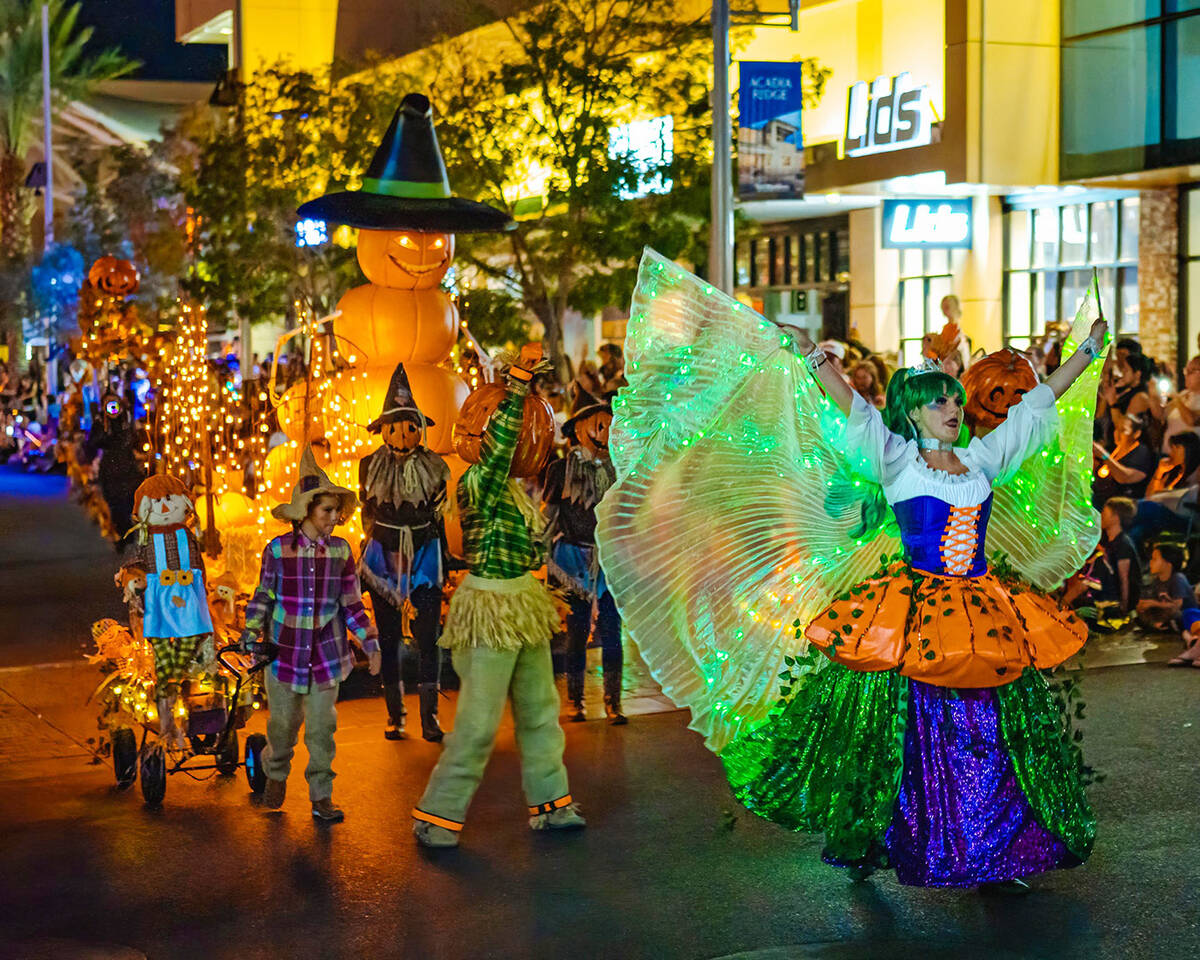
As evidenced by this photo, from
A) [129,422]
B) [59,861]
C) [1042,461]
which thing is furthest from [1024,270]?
[59,861]

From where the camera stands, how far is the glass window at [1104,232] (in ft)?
73.2

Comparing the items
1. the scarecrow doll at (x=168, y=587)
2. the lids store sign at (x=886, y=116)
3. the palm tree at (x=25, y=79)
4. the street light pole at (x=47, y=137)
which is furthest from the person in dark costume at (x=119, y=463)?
the palm tree at (x=25, y=79)

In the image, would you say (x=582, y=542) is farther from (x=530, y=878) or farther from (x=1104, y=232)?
(x=1104, y=232)

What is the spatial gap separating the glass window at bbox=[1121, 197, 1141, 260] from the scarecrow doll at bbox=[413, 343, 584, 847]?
1644 centimetres

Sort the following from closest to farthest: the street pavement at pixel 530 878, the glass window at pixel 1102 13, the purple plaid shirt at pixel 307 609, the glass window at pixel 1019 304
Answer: the street pavement at pixel 530 878 < the purple plaid shirt at pixel 307 609 < the glass window at pixel 1102 13 < the glass window at pixel 1019 304

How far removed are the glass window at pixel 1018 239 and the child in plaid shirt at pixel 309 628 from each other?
1780 cm

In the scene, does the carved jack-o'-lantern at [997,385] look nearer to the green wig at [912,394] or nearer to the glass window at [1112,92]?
the green wig at [912,394]

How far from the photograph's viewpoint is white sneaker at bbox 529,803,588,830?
727 centimetres

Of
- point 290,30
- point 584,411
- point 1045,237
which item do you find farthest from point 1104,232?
point 290,30

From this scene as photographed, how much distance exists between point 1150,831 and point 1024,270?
57.3 ft

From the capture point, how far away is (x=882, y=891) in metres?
6.42

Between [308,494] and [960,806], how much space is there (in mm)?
3113

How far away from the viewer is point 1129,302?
72.4ft

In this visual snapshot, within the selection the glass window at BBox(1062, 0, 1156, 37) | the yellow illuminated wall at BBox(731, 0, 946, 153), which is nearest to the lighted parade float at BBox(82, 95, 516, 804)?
the yellow illuminated wall at BBox(731, 0, 946, 153)
